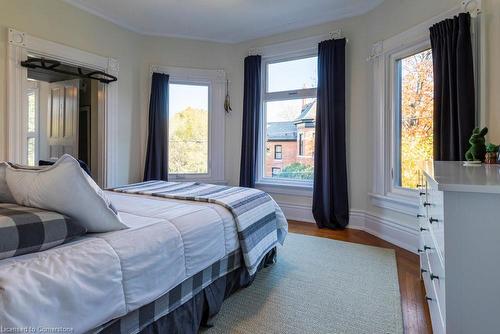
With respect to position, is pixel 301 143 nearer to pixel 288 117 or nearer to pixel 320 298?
pixel 288 117

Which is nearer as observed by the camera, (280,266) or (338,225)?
(280,266)

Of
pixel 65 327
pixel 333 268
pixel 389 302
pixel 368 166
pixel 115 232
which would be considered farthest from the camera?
pixel 368 166

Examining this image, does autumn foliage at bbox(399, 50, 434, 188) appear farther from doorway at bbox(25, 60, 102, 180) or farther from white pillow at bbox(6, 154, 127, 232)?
doorway at bbox(25, 60, 102, 180)

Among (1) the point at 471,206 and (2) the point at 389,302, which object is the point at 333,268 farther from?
(1) the point at 471,206

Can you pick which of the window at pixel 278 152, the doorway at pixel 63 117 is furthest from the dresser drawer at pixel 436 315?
the doorway at pixel 63 117

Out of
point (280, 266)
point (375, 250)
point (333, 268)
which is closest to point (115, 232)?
point (280, 266)

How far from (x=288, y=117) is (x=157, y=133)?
6.28 ft

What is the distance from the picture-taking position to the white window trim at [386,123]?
302cm

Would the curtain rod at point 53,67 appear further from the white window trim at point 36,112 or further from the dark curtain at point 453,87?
the dark curtain at point 453,87

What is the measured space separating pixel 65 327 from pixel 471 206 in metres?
1.30

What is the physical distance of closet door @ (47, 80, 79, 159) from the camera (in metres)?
4.16

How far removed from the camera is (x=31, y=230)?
0.96 metres

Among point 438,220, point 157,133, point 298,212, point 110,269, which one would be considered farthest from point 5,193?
point 298,212

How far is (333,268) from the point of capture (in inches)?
95.7
